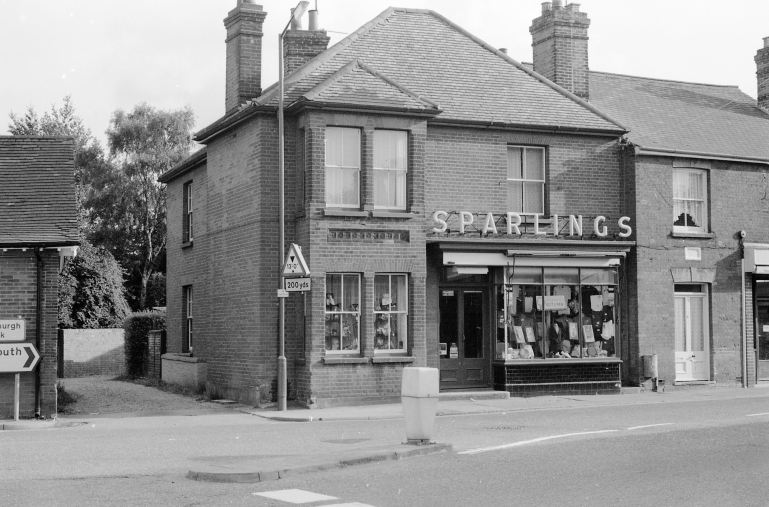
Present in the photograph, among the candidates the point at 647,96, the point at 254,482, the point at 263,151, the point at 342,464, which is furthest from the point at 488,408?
the point at 647,96

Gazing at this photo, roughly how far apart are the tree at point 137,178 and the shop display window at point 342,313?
32.6 m

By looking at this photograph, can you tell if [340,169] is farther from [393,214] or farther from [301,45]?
[301,45]

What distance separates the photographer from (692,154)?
26.3 metres

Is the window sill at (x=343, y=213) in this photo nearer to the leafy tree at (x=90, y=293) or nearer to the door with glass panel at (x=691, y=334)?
the door with glass panel at (x=691, y=334)

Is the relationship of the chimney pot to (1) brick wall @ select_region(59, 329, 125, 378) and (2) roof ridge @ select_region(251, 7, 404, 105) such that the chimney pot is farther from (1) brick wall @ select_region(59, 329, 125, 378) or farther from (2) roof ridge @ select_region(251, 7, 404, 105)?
(1) brick wall @ select_region(59, 329, 125, 378)

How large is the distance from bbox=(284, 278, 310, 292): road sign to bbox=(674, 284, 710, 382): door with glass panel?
11.1 meters

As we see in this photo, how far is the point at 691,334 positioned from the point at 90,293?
28.7m

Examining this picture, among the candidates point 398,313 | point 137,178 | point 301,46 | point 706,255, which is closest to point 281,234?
point 398,313

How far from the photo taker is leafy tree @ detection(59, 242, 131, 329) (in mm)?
44156

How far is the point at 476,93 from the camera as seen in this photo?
25.0m

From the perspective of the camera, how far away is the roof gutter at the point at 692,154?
25609 millimetres

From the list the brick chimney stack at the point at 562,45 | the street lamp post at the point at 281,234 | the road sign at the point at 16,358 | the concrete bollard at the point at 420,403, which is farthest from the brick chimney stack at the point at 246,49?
the concrete bollard at the point at 420,403

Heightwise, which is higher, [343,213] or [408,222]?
[343,213]

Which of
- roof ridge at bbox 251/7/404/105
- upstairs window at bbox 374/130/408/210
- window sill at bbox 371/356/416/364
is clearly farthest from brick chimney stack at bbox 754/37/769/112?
window sill at bbox 371/356/416/364
